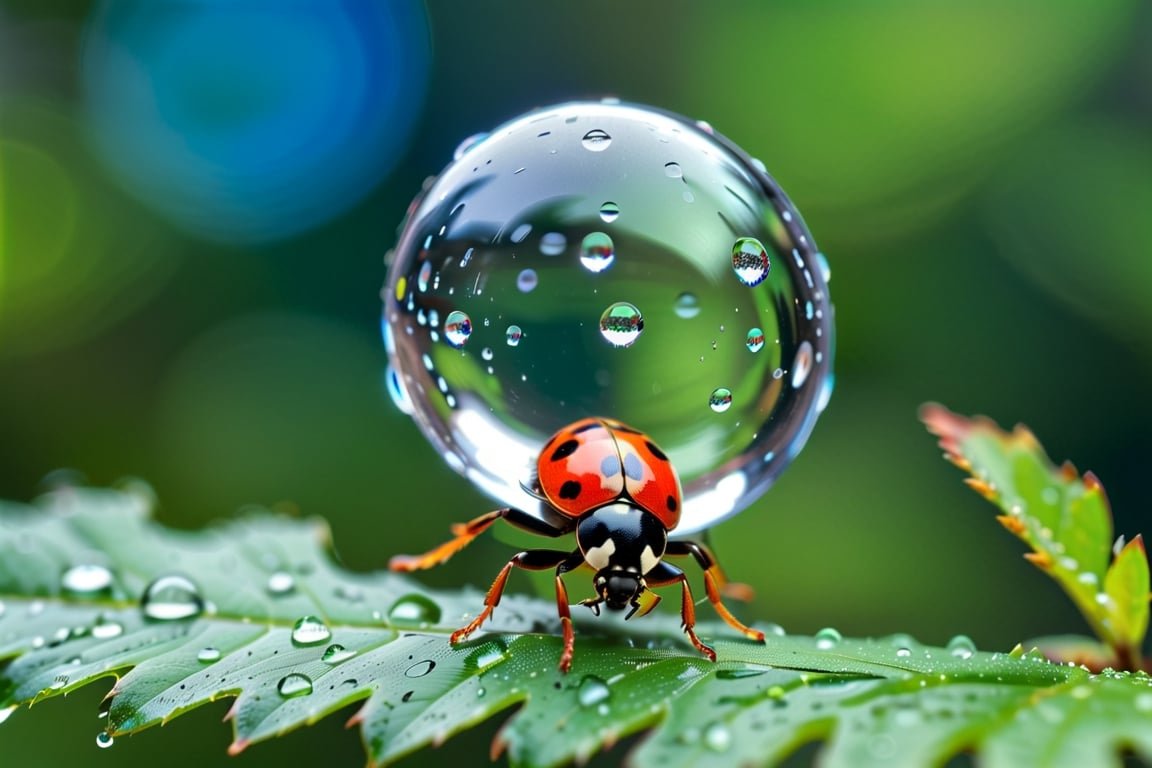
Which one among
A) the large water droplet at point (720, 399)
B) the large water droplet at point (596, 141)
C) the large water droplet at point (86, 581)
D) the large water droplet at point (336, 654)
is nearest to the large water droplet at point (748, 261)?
the large water droplet at point (720, 399)

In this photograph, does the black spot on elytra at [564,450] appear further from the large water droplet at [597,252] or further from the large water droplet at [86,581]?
the large water droplet at [86,581]

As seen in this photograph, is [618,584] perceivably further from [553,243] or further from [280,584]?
[280,584]

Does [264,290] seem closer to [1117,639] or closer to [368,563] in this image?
[368,563]

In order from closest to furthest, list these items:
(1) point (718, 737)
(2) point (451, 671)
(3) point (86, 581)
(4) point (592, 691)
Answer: (1) point (718, 737)
(4) point (592, 691)
(2) point (451, 671)
(3) point (86, 581)

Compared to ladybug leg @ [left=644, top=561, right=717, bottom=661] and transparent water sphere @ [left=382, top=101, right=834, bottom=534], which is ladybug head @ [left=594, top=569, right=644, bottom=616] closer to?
ladybug leg @ [left=644, top=561, right=717, bottom=661]

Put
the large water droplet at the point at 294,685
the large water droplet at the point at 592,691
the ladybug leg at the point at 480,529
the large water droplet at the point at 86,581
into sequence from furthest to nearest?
the large water droplet at the point at 86,581 → the ladybug leg at the point at 480,529 → the large water droplet at the point at 294,685 → the large water droplet at the point at 592,691

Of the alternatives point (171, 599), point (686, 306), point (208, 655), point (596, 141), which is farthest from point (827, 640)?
point (171, 599)

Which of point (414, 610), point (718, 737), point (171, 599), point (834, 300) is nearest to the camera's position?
point (718, 737)
